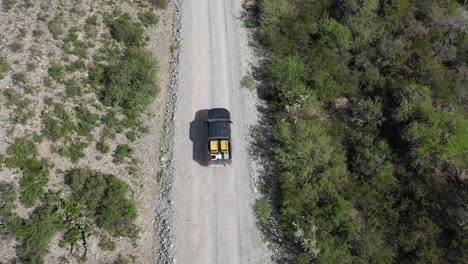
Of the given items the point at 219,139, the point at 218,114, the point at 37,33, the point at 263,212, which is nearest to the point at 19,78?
the point at 37,33

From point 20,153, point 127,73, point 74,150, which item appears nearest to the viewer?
point 20,153

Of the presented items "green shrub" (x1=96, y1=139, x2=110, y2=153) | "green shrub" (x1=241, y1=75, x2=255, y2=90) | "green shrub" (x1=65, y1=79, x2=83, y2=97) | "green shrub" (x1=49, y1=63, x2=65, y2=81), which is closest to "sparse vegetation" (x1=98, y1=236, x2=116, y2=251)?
"green shrub" (x1=96, y1=139, x2=110, y2=153)

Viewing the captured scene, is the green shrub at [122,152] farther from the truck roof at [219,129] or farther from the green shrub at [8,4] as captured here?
the green shrub at [8,4]

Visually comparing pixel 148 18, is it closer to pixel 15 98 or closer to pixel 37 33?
pixel 37 33

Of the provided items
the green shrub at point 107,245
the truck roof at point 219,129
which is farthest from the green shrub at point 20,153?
the truck roof at point 219,129

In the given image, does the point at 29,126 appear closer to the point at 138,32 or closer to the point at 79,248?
the point at 79,248

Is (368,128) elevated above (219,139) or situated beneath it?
elevated above
